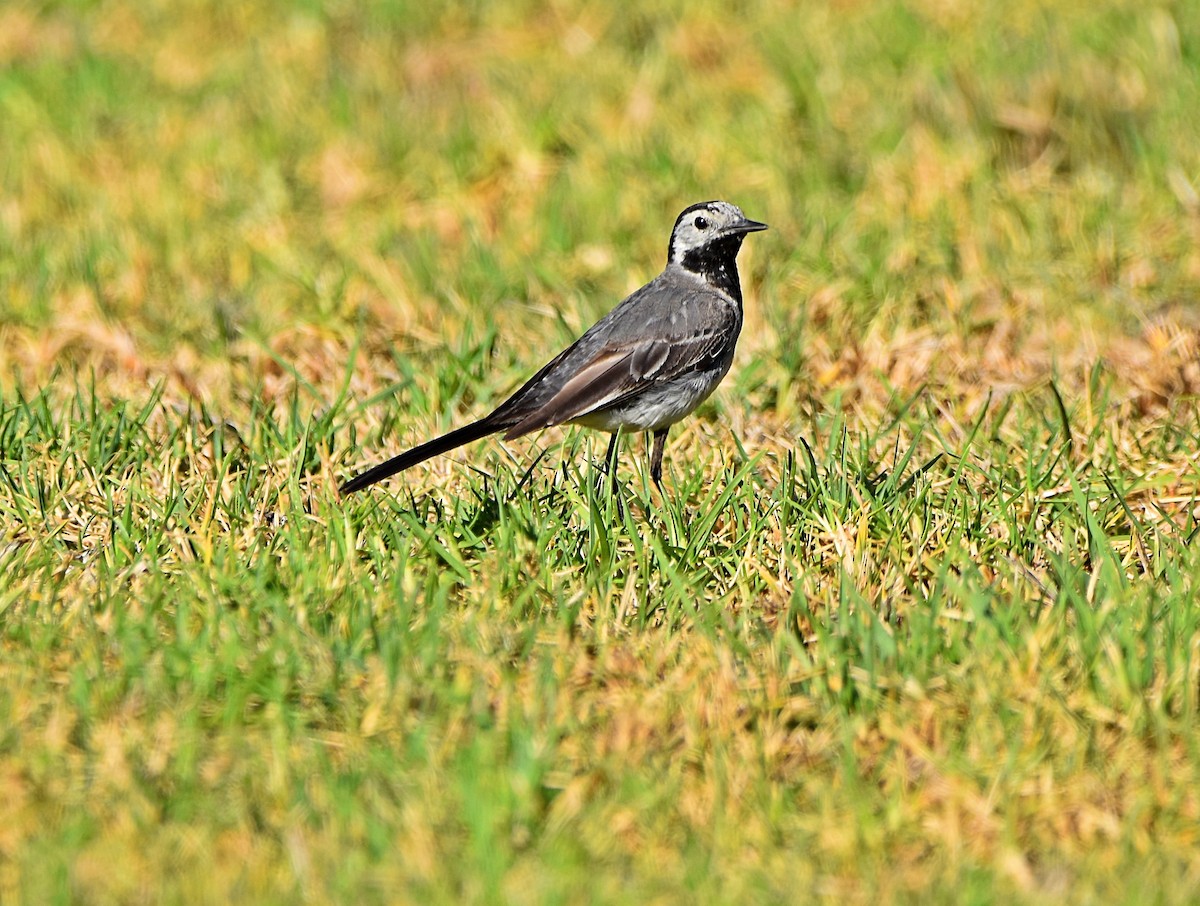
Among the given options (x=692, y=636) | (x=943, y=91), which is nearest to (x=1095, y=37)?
(x=943, y=91)

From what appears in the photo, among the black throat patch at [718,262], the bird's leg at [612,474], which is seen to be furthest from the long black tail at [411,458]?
the black throat patch at [718,262]

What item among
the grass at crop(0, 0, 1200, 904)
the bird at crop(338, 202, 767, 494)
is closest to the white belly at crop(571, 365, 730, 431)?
the bird at crop(338, 202, 767, 494)

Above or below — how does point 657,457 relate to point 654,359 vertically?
below

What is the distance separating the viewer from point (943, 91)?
9.64m

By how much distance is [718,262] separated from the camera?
269 inches

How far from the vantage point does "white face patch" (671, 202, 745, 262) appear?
267 inches

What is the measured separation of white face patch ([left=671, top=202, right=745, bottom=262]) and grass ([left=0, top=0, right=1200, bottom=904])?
64 cm

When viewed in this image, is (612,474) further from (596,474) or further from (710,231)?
(710,231)

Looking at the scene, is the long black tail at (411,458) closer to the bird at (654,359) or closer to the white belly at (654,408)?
the bird at (654,359)

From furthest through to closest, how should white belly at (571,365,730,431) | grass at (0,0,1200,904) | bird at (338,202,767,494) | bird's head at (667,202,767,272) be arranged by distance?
bird's head at (667,202,767,272) < white belly at (571,365,730,431) < bird at (338,202,767,494) < grass at (0,0,1200,904)

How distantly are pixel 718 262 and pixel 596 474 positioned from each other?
137 cm

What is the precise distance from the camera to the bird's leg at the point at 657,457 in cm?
614

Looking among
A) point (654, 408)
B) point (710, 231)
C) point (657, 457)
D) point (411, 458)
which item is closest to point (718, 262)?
point (710, 231)

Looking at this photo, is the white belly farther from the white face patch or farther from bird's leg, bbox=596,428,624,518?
the white face patch
